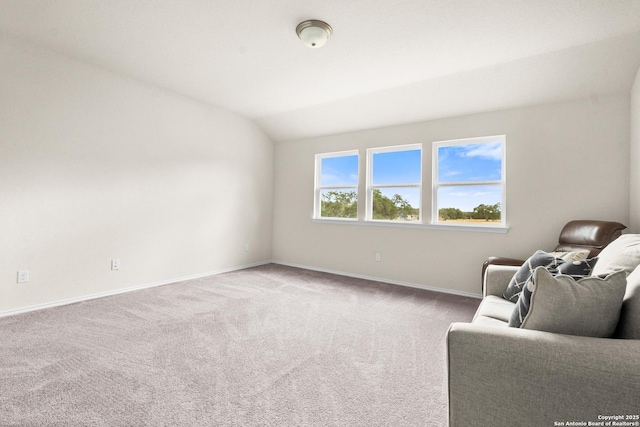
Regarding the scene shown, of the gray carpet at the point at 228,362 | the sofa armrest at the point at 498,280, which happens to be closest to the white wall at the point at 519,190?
the gray carpet at the point at 228,362

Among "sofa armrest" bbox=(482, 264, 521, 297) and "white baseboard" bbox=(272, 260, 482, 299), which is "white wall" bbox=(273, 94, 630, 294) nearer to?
"white baseboard" bbox=(272, 260, 482, 299)

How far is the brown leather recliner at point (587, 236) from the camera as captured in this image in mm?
2680

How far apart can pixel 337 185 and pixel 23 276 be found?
3.98 metres

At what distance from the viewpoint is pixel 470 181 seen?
389 centimetres

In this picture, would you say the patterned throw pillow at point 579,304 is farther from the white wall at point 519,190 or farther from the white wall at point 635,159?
the white wall at point 519,190

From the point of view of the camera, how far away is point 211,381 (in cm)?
182

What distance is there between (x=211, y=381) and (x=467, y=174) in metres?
3.65

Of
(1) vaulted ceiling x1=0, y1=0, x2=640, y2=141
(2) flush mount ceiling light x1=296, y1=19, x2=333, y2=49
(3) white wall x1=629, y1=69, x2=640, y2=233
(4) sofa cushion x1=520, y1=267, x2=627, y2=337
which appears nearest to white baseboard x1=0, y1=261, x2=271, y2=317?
(1) vaulted ceiling x1=0, y1=0, x2=640, y2=141

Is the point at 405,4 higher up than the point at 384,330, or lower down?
higher up

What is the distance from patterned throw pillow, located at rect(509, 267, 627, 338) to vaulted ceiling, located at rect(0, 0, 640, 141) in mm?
2114

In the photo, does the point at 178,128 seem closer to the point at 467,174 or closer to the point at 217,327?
the point at 217,327

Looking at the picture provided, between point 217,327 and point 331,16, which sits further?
point 217,327

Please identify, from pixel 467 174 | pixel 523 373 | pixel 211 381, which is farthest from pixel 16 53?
pixel 467 174

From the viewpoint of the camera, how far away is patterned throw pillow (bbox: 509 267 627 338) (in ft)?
3.47
